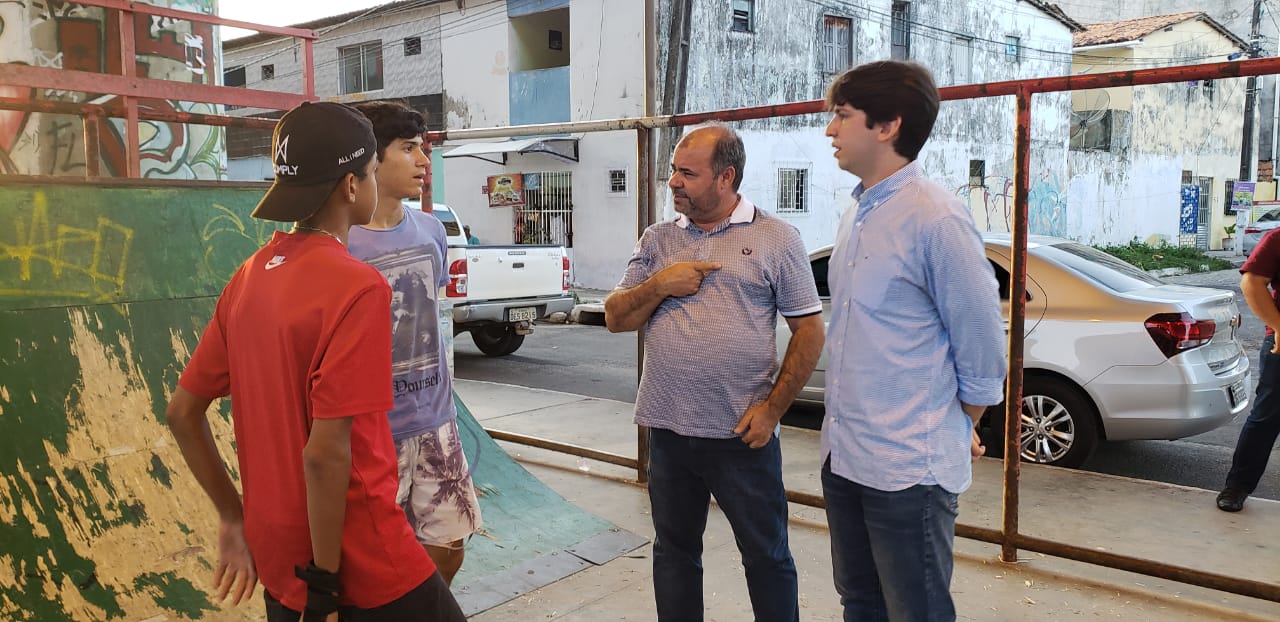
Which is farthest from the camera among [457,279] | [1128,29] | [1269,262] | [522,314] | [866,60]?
[1128,29]

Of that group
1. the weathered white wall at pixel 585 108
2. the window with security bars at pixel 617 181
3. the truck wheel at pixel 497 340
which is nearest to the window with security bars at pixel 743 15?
the weathered white wall at pixel 585 108

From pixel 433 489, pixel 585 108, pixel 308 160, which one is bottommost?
pixel 433 489

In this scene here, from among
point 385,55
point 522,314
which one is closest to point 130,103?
point 522,314

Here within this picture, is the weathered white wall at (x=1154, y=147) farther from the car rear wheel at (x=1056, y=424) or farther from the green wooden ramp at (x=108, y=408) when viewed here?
the green wooden ramp at (x=108, y=408)

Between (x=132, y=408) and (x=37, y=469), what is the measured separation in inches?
16.6

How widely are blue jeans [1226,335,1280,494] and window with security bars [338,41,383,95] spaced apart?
22.6 meters

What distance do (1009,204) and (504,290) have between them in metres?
19.6

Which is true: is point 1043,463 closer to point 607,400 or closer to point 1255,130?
point 607,400

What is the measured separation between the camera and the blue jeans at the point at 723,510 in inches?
114

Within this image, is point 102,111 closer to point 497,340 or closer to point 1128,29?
point 497,340

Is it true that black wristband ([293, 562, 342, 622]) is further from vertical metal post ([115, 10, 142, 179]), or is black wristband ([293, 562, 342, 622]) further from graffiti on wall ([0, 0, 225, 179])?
graffiti on wall ([0, 0, 225, 179])

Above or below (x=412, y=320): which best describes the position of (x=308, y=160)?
above

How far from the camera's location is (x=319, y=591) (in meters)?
1.71

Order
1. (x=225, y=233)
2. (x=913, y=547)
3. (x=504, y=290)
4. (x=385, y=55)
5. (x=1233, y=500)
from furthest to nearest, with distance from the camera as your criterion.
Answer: (x=385, y=55), (x=504, y=290), (x=1233, y=500), (x=225, y=233), (x=913, y=547)
